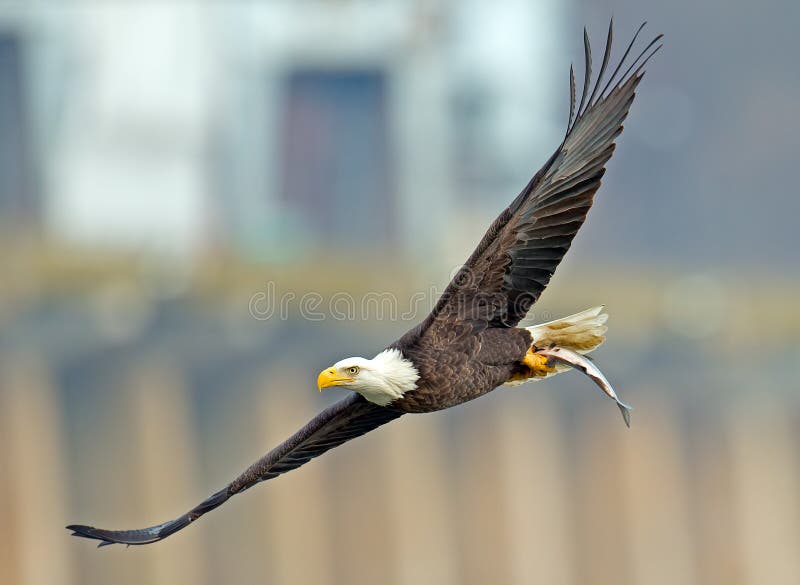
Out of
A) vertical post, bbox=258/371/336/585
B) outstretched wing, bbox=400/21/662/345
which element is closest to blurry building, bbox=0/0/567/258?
vertical post, bbox=258/371/336/585

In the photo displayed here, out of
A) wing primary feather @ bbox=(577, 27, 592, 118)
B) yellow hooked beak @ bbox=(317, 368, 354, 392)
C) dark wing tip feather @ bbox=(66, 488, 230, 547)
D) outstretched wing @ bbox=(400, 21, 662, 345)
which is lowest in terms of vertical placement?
dark wing tip feather @ bbox=(66, 488, 230, 547)

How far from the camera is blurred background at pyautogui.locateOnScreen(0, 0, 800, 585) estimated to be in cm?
2234

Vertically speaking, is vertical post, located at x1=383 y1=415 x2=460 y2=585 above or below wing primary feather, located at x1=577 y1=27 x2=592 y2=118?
below

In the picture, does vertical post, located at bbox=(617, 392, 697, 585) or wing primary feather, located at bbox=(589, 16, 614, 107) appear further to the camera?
vertical post, located at bbox=(617, 392, 697, 585)

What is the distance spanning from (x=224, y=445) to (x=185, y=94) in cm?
791

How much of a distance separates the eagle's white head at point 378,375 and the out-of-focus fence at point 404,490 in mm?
12798

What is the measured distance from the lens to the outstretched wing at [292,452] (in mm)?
9328

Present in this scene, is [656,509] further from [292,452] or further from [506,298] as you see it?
[506,298]

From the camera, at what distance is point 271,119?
31219 mm

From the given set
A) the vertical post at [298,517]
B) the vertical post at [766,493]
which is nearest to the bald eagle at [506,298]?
the vertical post at [298,517]

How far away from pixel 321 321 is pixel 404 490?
3.04m

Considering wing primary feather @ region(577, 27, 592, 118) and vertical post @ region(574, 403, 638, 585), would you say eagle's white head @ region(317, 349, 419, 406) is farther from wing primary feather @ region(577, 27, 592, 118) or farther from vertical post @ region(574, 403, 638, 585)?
vertical post @ region(574, 403, 638, 585)

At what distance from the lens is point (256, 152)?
30.8 m

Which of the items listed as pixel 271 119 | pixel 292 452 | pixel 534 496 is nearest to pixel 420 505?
pixel 534 496
